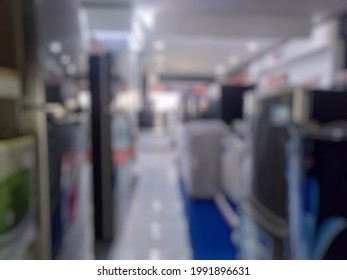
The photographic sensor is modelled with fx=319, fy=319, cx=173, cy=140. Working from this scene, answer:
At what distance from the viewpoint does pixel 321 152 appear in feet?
3.21

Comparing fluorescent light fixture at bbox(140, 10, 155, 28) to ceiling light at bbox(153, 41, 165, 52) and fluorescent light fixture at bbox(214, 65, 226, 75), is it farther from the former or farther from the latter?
fluorescent light fixture at bbox(214, 65, 226, 75)

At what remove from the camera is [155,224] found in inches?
103

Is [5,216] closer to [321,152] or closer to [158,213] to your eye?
[321,152]

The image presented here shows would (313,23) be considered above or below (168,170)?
above

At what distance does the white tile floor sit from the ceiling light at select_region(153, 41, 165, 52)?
10.6 ft

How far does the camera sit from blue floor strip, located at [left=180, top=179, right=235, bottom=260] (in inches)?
81.5

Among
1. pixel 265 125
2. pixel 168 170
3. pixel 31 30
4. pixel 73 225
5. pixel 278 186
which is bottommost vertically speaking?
pixel 168 170

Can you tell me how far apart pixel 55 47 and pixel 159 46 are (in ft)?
20.7

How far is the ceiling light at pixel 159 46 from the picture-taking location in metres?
6.77

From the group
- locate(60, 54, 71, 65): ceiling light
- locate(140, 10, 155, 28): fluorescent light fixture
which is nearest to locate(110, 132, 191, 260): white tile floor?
locate(60, 54, 71, 65): ceiling light

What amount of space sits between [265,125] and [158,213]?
169cm

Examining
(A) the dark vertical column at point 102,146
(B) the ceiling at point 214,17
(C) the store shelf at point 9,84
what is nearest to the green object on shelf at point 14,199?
(C) the store shelf at point 9,84

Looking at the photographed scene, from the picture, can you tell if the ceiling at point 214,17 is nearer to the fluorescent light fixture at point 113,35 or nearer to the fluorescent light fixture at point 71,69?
the fluorescent light fixture at point 113,35
